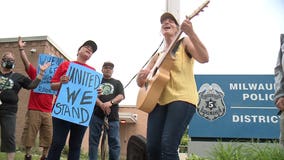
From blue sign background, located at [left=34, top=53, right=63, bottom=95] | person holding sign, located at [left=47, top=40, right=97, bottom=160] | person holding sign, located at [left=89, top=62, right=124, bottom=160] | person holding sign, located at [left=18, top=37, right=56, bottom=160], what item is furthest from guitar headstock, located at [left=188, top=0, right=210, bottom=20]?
person holding sign, located at [left=18, top=37, right=56, bottom=160]

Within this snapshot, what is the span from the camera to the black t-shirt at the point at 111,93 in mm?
5605

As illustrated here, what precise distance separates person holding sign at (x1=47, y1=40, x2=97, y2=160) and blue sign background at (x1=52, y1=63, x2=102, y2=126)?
7 centimetres

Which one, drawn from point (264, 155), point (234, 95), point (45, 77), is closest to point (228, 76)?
point (234, 95)

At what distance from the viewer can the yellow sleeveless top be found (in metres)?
2.90

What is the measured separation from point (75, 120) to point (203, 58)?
174cm

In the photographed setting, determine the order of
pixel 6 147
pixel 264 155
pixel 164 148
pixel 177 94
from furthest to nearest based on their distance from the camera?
pixel 6 147 < pixel 264 155 < pixel 177 94 < pixel 164 148

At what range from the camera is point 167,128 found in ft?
9.02

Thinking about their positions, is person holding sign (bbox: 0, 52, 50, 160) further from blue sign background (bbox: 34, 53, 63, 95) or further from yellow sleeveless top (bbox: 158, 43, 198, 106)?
yellow sleeveless top (bbox: 158, 43, 198, 106)

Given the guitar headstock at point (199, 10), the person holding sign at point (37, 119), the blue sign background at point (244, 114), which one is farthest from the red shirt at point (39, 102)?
the guitar headstock at point (199, 10)

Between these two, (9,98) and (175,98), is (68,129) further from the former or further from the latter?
(9,98)

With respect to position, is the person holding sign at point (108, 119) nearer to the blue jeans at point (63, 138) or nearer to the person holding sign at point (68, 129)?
the person holding sign at point (68, 129)

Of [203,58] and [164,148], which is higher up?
[203,58]

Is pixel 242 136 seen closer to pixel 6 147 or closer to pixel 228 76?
pixel 228 76

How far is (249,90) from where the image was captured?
20.2ft
